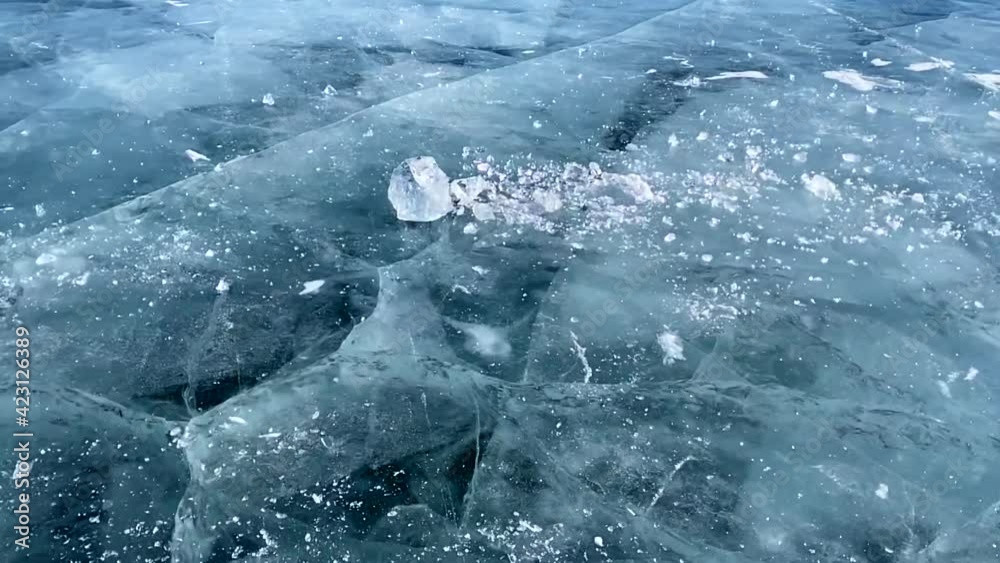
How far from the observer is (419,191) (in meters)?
3.50

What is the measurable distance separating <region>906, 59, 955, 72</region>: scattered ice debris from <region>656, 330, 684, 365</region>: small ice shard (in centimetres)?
357

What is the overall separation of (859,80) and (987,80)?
0.93 meters

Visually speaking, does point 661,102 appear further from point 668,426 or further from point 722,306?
point 668,426

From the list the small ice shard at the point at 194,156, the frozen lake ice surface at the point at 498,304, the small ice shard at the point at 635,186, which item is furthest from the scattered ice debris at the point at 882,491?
the small ice shard at the point at 194,156

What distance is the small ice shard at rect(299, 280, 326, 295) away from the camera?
10.2 feet

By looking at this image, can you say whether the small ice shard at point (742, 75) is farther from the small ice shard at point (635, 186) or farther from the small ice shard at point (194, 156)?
the small ice shard at point (194, 156)

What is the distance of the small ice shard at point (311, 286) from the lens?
3.09 m

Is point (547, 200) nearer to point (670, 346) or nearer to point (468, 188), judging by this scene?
point (468, 188)

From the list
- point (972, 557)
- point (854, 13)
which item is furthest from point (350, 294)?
point (854, 13)

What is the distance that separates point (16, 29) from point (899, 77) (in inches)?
254

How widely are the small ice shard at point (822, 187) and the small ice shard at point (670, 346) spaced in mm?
1422

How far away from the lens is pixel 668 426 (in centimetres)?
257

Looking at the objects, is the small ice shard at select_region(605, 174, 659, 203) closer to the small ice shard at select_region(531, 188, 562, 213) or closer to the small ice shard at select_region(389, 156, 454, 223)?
the small ice shard at select_region(531, 188, 562, 213)

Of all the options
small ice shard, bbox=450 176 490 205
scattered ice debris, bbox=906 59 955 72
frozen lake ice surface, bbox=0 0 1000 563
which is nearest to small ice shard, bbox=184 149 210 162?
frozen lake ice surface, bbox=0 0 1000 563
